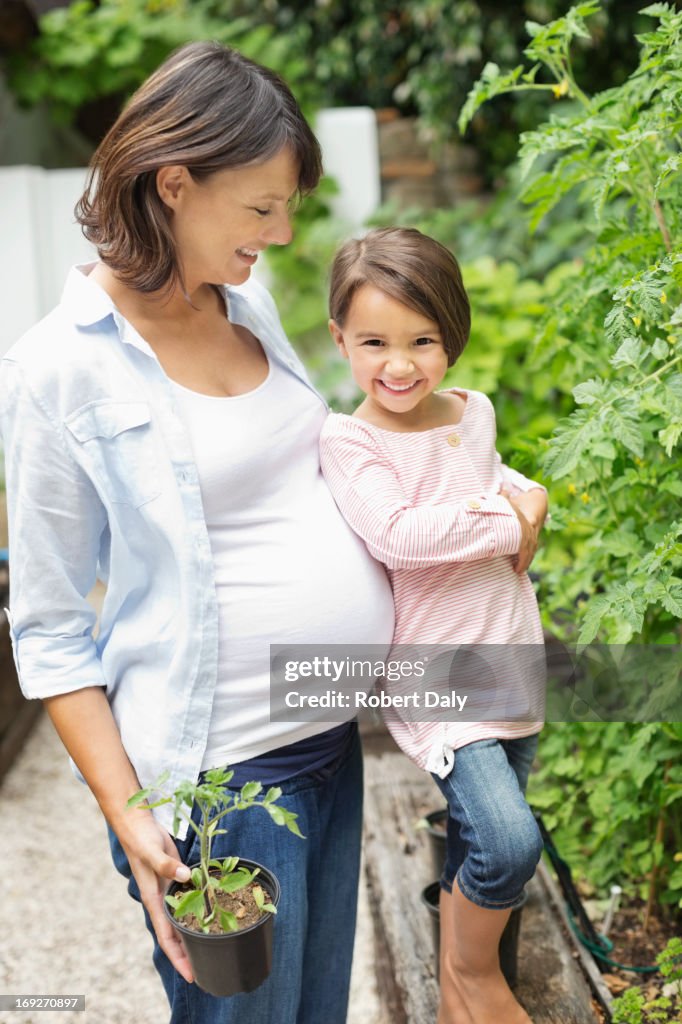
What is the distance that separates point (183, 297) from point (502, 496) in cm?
57

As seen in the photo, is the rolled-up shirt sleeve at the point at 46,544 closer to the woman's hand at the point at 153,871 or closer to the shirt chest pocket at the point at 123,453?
the shirt chest pocket at the point at 123,453

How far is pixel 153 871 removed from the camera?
1320 millimetres

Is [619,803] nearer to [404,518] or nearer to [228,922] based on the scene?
[404,518]

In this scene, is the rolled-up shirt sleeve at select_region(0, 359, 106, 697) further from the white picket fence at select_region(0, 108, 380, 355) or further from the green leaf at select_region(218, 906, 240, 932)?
the white picket fence at select_region(0, 108, 380, 355)

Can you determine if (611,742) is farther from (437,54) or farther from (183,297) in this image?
(437,54)

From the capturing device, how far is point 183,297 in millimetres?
1518

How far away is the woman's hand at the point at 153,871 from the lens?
132 cm

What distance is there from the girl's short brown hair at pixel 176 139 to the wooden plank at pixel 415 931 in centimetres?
154

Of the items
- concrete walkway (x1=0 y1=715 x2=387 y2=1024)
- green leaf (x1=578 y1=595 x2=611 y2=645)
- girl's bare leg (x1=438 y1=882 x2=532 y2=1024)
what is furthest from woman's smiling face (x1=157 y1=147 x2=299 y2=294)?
concrete walkway (x1=0 y1=715 x2=387 y2=1024)

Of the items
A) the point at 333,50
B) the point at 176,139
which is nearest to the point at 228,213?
the point at 176,139

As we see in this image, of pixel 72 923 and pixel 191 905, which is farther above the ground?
pixel 191 905

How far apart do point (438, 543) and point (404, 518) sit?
0.06 meters

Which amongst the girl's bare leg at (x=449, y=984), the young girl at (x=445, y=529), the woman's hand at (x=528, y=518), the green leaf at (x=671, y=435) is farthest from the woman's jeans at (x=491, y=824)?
the green leaf at (x=671, y=435)

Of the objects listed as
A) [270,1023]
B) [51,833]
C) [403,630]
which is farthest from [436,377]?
[51,833]
